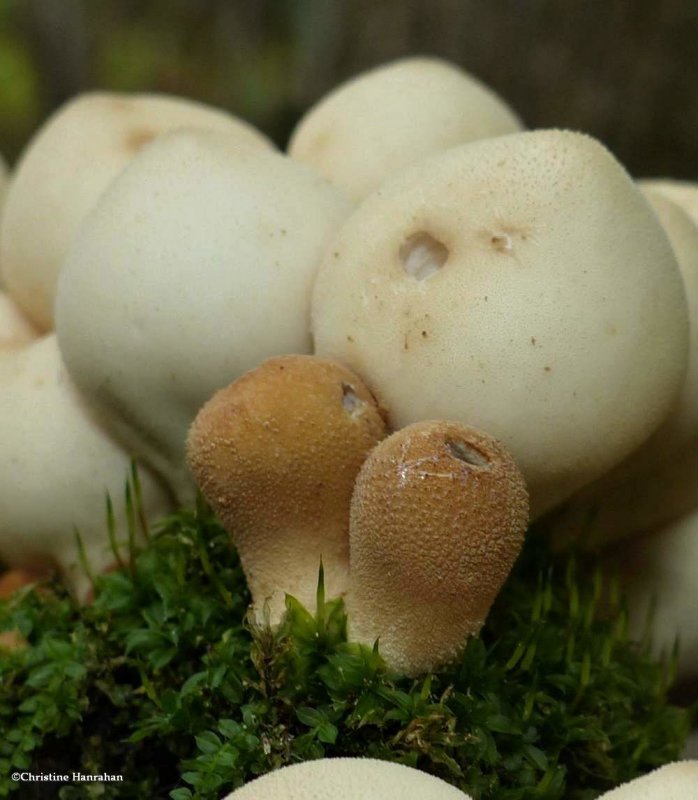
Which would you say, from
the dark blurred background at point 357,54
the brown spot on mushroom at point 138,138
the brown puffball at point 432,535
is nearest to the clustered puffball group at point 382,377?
the brown puffball at point 432,535

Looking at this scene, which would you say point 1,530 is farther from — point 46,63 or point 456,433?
point 46,63

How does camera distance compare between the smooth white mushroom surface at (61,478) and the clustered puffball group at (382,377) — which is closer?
the clustered puffball group at (382,377)

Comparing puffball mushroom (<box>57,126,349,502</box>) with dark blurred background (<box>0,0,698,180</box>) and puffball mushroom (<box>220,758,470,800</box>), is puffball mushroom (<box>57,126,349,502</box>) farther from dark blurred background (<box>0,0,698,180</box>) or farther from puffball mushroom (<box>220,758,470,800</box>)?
dark blurred background (<box>0,0,698,180</box>)

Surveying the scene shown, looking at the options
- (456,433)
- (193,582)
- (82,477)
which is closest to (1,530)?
(82,477)

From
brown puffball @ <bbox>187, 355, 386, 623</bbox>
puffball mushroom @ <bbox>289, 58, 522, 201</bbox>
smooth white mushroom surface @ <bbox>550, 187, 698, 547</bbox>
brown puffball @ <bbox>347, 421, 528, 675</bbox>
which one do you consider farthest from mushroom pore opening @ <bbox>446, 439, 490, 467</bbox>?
puffball mushroom @ <bbox>289, 58, 522, 201</bbox>

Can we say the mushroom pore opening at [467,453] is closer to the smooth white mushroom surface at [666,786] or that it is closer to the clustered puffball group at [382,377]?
the clustered puffball group at [382,377]

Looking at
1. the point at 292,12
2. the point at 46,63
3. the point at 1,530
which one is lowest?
Result: the point at 1,530
